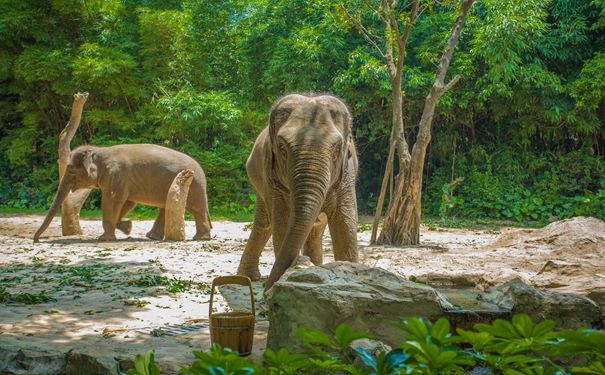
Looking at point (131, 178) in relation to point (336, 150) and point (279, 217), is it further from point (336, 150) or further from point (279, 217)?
point (336, 150)

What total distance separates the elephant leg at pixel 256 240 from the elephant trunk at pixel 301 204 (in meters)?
1.75

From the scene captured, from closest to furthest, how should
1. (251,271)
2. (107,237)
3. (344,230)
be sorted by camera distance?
1. (344,230)
2. (251,271)
3. (107,237)

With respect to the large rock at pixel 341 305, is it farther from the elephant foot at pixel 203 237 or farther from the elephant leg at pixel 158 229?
the elephant leg at pixel 158 229

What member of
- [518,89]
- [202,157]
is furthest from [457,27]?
[202,157]

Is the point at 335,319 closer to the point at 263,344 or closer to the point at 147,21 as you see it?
the point at 263,344

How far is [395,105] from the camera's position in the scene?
10.8 metres

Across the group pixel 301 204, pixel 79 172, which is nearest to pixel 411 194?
pixel 79 172

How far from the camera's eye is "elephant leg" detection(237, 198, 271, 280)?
6.39m

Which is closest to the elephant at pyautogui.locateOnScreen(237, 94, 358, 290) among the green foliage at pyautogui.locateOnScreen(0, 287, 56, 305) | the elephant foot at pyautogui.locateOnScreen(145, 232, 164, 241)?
the green foliage at pyautogui.locateOnScreen(0, 287, 56, 305)

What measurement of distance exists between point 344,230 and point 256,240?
1.49 meters

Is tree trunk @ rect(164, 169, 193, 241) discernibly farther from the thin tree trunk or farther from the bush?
the bush

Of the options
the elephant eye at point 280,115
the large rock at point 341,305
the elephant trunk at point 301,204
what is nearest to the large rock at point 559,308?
the large rock at point 341,305

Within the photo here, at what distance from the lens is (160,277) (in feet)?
20.6

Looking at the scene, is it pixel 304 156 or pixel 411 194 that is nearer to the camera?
pixel 304 156
